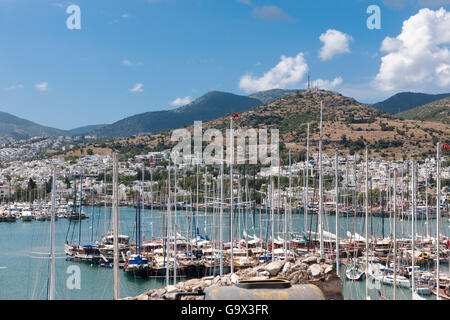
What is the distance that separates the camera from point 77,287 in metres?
22.3

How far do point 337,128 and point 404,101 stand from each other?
10642 cm

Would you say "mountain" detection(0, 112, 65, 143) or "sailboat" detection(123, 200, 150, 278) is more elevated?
"mountain" detection(0, 112, 65, 143)

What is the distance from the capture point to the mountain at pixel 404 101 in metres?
167

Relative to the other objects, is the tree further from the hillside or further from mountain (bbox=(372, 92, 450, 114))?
mountain (bbox=(372, 92, 450, 114))

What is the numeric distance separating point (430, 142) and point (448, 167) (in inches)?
457

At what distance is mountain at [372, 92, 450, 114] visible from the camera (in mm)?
167000

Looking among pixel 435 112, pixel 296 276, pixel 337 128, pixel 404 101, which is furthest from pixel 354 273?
pixel 404 101

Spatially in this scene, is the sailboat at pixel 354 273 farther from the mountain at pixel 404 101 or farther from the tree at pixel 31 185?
the mountain at pixel 404 101

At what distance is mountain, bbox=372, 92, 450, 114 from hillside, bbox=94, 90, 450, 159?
227 ft

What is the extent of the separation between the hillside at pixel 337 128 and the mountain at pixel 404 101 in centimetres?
6934

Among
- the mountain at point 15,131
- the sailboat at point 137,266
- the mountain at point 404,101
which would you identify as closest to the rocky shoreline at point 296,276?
the sailboat at point 137,266

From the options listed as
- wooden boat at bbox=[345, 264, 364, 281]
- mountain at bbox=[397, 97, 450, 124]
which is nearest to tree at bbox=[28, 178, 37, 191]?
wooden boat at bbox=[345, 264, 364, 281]

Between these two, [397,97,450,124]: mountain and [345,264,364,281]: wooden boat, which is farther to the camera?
[397,97,450,124]: mountain
